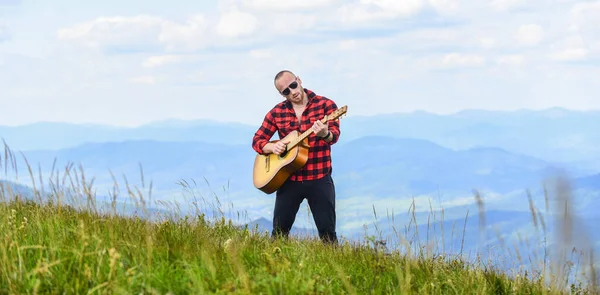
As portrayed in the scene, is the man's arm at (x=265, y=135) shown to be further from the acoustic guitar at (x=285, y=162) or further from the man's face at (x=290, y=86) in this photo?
the man's face at (x=290, y=86)

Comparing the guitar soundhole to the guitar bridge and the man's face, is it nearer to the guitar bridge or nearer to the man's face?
the guitar bridge

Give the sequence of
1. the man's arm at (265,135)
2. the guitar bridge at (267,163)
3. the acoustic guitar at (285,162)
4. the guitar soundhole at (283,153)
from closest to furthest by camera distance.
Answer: the acoustic guitar at (285,162) → the guitar soundhole at (283,153) → the man's arm at (265,135) → the guitar bridge at (267,163)

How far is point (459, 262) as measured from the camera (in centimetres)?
595

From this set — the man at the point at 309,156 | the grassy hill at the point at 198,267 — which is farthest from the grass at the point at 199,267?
the man at the point at 309,156

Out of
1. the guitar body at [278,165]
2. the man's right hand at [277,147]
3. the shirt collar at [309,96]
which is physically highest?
the shirt collar at [309,96]

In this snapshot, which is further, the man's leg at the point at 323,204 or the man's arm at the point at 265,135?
the man's arm at the point at 265,135

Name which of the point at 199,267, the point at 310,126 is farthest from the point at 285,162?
the point at 199,267

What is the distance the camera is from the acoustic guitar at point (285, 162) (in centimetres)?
694

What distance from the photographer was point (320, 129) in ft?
21.6

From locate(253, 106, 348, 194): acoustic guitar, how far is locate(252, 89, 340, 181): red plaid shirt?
6cm

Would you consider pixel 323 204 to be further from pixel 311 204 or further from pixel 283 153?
pixel 283 153

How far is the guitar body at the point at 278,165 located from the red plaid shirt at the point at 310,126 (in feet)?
0.22

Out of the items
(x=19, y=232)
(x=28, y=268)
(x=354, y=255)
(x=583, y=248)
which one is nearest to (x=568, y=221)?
(x=583, y=248)

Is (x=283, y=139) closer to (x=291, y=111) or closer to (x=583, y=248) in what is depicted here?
(x=291, y=111)
